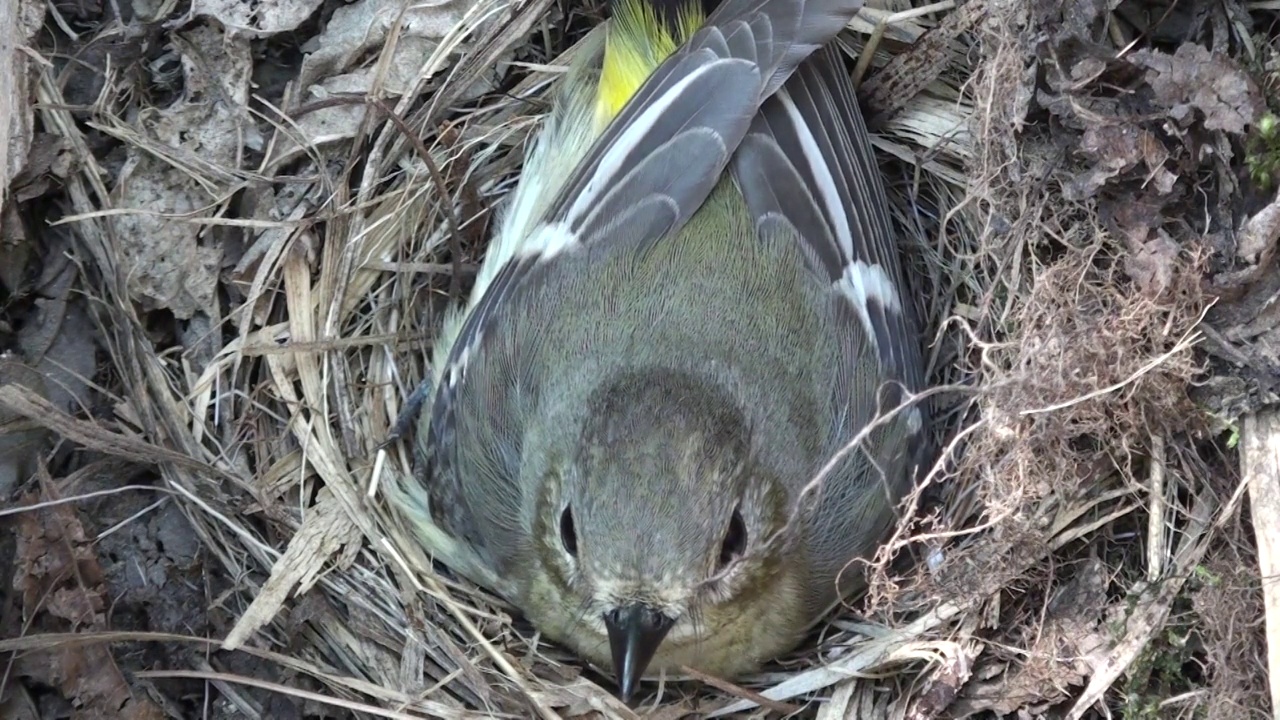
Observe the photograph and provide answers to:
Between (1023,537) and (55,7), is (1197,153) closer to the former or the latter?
(1023,537)

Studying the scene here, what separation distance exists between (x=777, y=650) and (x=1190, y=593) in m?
1.06

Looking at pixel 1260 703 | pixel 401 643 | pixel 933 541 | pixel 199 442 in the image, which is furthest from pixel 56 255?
pixel 1260 703

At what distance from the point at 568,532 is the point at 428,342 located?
1168 mm

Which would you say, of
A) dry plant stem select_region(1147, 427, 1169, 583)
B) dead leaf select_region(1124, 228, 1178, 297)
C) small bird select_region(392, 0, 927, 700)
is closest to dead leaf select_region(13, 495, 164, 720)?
small bird select_region(392, 0, 927, 700)

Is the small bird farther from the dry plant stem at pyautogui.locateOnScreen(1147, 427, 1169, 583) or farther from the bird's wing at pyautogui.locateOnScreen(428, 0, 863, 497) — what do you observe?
the dry plant stem at pyautogui.locateOnScreen(1147, 427, 1169, 583)

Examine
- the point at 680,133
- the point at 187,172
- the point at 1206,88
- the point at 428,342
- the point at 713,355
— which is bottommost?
the point at 428,342

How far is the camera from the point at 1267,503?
314cm

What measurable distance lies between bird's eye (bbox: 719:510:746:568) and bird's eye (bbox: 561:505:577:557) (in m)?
0.36

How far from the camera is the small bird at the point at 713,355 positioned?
131 inches

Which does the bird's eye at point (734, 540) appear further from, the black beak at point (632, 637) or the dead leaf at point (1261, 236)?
the dead leaf at point (1261, 236)

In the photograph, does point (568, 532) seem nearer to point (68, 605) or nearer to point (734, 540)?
point (734, 540)

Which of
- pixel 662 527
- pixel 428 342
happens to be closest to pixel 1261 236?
pixel 662 527

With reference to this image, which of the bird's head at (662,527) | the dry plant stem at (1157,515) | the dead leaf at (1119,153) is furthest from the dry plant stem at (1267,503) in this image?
the bird's head at (662,527)

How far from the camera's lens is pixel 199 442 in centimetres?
375
